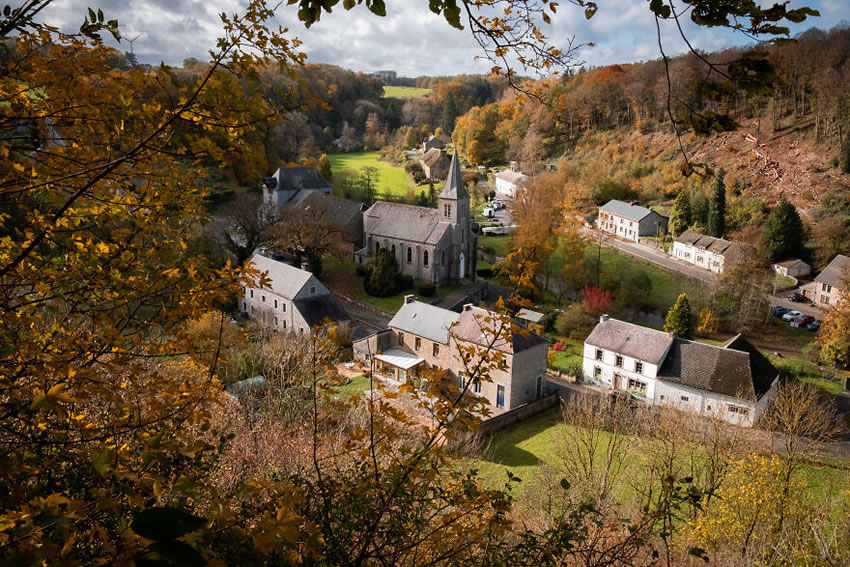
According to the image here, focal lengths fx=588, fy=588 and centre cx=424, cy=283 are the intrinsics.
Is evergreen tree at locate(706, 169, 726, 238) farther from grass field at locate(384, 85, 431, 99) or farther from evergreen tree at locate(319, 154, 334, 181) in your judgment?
grass field at locate(384, 85, 431, 99)

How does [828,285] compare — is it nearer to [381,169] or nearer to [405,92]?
[381,169]

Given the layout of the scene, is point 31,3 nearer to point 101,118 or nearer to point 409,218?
point 101,118

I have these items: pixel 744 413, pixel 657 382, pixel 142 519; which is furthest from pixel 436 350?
pixel 142 519

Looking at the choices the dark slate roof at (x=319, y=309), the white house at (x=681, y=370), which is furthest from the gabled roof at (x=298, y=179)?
the white house at (x=681, y=370)

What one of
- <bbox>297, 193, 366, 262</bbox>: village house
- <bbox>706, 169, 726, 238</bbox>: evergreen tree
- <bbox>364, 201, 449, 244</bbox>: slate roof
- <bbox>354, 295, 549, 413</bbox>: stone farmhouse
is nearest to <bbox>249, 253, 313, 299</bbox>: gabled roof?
<bbox>354, 295, 549, 413</bbox>: stone farmhouse

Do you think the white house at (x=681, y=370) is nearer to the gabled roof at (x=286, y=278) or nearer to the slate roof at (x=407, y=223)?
the slate roof at (x=407, y=223)

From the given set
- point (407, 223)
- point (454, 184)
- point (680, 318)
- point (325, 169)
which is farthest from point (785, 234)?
point (325, 169)
